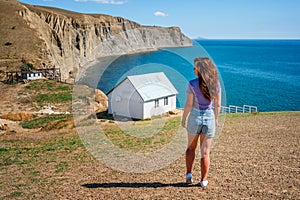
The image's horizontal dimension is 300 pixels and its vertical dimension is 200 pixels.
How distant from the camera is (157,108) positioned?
107 ft

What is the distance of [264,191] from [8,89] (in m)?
42.7

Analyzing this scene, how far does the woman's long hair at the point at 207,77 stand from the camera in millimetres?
6363

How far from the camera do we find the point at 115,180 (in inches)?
326

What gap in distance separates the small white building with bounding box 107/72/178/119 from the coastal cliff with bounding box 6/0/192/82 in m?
31.4

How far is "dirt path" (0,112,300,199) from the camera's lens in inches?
277

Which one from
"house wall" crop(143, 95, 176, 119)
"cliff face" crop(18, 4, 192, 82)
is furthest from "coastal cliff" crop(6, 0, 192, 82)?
"house wall" crop(143, 95, 176, 119)

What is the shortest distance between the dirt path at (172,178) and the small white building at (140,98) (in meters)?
19.3

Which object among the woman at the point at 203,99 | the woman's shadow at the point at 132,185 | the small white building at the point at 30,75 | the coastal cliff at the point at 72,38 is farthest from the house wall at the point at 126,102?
the coastal cliff at the point at 72,38

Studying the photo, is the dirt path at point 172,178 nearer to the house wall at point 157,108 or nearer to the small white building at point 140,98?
the house wall at point 157,108

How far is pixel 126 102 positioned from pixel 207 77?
26200 millimetres

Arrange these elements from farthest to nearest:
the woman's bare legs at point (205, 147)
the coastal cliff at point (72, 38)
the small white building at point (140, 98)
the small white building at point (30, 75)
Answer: the coastal cliff at point (72, 38) → the small white building at point (30, 75) → the small white building at point (140, 98) → the woman's bare legs at point (205, 147)

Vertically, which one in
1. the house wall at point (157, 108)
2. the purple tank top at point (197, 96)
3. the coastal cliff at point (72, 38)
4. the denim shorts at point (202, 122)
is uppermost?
the coastal cliff at point (72, 38)

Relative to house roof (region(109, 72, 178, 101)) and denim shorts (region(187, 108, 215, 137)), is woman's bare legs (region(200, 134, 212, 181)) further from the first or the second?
house roof (region(109, 72, 178, 101))

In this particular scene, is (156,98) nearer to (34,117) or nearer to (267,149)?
(34,117)
